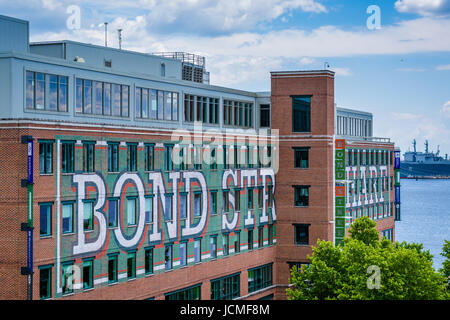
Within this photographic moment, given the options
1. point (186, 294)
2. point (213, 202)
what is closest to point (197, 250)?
point (186, 294)

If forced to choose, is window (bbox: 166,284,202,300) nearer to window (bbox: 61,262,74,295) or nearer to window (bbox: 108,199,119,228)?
window (bbox: 108,199,119,228)

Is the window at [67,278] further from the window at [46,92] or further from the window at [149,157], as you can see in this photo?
the window at [46,92]

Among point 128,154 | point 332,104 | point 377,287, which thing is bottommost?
point 377,287

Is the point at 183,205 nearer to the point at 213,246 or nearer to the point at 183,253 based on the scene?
the point at 183,253

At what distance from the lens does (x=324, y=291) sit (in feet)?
158

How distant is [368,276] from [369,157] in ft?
164

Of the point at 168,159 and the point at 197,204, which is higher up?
the point at 168,159

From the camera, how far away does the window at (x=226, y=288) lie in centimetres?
6100

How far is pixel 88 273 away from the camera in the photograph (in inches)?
1832

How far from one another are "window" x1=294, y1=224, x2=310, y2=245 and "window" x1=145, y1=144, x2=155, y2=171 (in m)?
22.4

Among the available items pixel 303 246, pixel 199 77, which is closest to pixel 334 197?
pixel 303 246

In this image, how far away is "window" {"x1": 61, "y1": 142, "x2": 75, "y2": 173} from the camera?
44.4 metres
